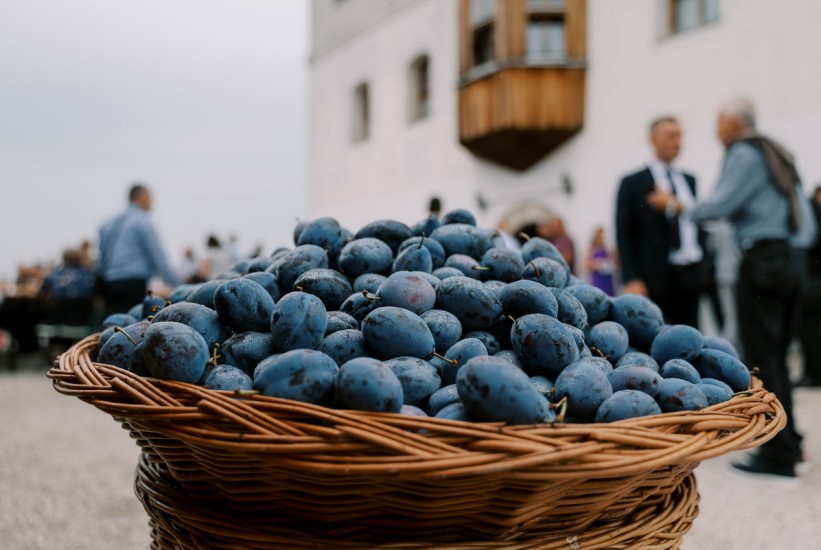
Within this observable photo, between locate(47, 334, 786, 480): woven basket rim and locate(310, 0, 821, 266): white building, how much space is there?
627 cm

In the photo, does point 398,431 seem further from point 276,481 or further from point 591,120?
point 591,120

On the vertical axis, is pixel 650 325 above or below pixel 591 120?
below

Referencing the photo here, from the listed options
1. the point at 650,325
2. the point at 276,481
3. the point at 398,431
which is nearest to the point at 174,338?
the point at 276,481

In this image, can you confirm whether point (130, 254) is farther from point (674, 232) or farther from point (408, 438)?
point (408, 438)

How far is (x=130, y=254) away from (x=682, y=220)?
3195 millimetres

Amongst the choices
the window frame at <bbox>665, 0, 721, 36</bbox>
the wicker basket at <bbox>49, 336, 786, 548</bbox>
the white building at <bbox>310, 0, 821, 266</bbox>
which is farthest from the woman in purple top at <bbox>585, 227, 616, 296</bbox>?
the wicker basket at <bbox>49, 336, 786, 548</bbox>

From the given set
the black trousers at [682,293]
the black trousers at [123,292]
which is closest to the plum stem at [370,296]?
the black trousers at [682,293]

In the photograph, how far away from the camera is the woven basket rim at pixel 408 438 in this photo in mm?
725

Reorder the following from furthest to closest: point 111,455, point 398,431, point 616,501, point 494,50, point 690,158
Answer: point 494,50, point 690,158, point 111,455, point 616,501, point 398,431

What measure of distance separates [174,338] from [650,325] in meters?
0.85

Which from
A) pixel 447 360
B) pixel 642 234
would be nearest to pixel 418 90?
pixel 642 234

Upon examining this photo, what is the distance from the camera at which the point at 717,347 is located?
4.01 feet

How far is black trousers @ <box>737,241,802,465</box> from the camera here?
2.50 meters

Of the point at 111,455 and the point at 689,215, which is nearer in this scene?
the point at 689,215
